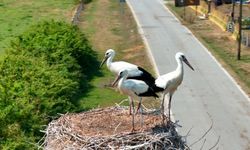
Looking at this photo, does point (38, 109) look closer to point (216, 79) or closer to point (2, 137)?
point (2, 137)

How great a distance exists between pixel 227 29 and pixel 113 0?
2435 cm

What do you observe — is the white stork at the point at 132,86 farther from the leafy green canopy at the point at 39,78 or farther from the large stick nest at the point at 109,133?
the leafy green canopy at the point at 39,78

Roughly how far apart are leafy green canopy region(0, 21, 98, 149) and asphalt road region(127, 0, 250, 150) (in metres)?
5.18

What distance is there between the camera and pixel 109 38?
1842 inches

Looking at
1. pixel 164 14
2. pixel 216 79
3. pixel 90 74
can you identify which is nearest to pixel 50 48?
pixel 90 74

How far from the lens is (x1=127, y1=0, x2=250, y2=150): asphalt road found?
83.8 ft

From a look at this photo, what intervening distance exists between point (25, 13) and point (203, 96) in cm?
3364

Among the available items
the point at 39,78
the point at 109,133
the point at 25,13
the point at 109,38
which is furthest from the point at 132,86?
the point at 25,13

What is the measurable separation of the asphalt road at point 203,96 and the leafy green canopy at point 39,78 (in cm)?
518

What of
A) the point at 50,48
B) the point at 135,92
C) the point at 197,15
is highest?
the point at 135,92

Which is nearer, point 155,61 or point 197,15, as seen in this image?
point 155,61

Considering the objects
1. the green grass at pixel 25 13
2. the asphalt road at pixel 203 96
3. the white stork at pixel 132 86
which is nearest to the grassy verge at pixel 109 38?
the asphalt road at pixel 203 96

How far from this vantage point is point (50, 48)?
3397cm

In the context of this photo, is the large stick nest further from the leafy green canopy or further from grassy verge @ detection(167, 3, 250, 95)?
grassy verge @ detection(167, 3, 250, 95)
